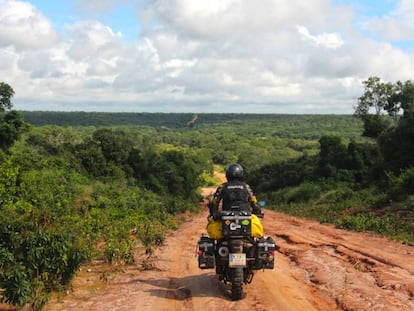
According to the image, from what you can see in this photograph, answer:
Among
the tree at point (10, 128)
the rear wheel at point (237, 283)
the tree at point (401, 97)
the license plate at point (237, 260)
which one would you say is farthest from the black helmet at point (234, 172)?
the tree at point (401, 97)

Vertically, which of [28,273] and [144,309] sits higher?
[28,273]

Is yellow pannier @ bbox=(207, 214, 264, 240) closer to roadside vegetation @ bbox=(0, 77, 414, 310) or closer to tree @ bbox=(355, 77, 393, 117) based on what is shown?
roadside vegetation @ bbox=(0, 77, 414, 310)

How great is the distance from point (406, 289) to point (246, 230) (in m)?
2.66

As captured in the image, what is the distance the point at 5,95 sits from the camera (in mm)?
32250

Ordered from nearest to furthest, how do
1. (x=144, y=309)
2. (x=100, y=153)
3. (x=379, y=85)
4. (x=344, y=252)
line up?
(x=144, y=309) < (x=344, y=252) < (x=100, y=153) < (x=379, y=85)

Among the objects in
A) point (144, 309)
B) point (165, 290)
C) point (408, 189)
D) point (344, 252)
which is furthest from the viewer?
point (408, 189)

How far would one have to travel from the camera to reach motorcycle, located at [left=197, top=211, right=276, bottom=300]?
688 centimetres

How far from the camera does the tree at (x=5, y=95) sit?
3206 cm

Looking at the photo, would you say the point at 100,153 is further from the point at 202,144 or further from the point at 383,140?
the point at 202,144

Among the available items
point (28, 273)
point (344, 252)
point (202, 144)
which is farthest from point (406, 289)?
point (202, 144)

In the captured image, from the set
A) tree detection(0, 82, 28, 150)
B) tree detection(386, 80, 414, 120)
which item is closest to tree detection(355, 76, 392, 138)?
tree detection(386, 80, 414, 120)

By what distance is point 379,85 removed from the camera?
35719 mm

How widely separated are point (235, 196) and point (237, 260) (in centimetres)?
112

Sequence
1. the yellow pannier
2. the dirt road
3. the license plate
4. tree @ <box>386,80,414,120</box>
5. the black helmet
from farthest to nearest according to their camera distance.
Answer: tree @ <box>386,80,414,120</box> → the black helmet → the yellow pannier → the license plate → the dirt road
